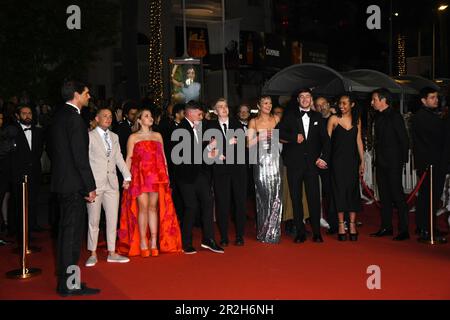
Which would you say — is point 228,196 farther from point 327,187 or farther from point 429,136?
point 429,136

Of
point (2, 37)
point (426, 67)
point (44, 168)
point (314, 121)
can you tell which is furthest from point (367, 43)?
point (314, 121)

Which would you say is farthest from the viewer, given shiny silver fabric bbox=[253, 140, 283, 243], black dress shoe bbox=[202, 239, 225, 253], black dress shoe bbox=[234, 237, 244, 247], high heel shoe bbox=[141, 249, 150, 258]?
shiny silver fabric bbox=[253, 140, 283, 243]

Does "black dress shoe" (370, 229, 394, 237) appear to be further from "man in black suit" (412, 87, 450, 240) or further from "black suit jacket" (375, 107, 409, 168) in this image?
"black suit jacket" (375, 107, 409, 168)

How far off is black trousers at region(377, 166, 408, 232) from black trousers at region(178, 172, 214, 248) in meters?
2.41

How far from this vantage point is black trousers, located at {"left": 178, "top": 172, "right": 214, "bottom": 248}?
26.3 feet

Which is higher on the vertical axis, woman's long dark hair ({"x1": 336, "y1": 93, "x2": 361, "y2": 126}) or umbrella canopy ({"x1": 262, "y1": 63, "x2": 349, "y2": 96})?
umbrella canopy ({"x1": 262, "y1": 63, "x2": 349, "y2": 96})

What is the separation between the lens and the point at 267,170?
27.9 ft

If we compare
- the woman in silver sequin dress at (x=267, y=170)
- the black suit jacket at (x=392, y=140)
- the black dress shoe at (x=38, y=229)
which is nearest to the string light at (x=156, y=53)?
the black dress shoe at (x=38, y=229)

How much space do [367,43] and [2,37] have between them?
2768 centimetres

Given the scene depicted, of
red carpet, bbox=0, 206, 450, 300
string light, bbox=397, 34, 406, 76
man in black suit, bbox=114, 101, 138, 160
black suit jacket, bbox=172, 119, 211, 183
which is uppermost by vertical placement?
string light, bbox=397, 34, 406, 76

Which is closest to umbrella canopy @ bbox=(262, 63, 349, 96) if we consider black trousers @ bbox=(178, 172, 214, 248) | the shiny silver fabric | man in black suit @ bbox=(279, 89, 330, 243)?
man in black suit @ bbox=(279, 89, 330, 243)

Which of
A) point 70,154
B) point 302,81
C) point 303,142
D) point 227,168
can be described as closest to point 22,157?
point 227,168
